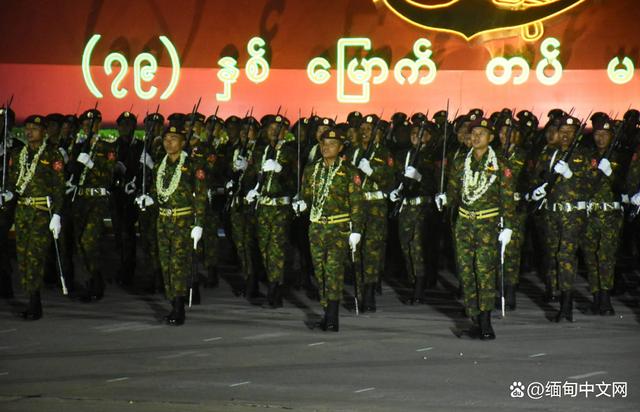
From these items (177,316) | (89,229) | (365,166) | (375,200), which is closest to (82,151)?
(89,229)

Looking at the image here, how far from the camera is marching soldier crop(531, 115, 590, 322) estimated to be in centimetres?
1162

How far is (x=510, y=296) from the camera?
12422mm

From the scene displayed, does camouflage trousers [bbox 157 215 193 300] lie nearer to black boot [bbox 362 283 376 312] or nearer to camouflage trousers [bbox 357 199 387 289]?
black boot [bbox 362 283 376 312]

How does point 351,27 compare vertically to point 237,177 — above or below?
above

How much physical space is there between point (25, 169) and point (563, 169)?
16.9ft

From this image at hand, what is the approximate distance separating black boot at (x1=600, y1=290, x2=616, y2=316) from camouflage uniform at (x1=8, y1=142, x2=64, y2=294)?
545 centimetres

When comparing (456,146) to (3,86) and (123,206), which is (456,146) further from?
(3,86)

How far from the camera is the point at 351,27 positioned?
61.7 feet

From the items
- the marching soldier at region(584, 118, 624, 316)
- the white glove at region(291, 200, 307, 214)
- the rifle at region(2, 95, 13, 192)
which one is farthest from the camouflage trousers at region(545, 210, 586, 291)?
the rifle at region(2, 95, 13, 192)

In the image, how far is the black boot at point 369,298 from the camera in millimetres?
12250

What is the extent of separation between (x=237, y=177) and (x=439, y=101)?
578 centimetres

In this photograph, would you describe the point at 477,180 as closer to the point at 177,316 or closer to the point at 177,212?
the point at 177,212

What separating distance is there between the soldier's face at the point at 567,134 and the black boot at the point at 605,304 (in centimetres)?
156

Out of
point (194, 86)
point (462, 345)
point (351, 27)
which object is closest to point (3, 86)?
point (194, 86)
